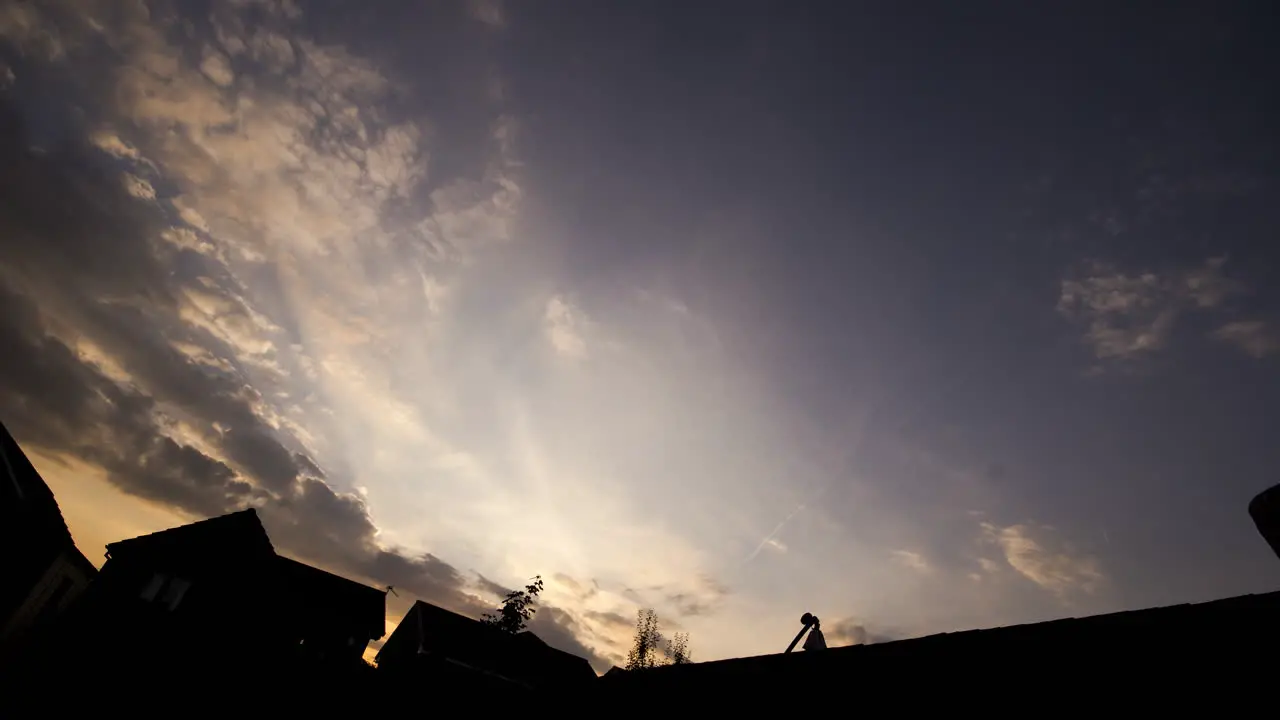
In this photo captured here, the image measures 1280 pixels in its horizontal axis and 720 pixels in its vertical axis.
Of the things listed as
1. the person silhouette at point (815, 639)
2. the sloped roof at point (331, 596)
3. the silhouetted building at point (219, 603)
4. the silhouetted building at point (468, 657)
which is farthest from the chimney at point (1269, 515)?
the sloped roof at point (331, 596)

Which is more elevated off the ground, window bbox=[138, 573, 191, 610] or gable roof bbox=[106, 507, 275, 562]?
gable roof bbox=[106, 507, 275, 562]

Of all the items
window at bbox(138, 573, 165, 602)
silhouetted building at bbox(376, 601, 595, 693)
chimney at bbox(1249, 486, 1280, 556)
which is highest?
chimney at bbox(1249, 486, 1280, 556)

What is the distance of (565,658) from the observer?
30359mm

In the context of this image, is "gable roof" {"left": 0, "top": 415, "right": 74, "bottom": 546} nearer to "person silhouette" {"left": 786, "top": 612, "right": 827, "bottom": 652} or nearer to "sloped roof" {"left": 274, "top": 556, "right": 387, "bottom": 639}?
"sloped roof" {"left": 274, "top": 556, "right": 387, "bottom": 639}

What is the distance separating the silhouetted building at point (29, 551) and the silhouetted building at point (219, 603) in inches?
65.2

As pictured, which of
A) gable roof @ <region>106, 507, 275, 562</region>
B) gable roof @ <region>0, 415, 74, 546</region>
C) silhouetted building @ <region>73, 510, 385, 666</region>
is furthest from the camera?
gable roof @ <region>106, 507, 275, 562</region>

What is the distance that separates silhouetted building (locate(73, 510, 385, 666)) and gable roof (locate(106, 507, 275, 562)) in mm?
43

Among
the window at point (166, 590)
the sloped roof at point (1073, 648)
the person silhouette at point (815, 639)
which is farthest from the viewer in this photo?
the window at point (166, 590)

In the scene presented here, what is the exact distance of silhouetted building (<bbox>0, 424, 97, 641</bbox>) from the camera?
70.4 feet

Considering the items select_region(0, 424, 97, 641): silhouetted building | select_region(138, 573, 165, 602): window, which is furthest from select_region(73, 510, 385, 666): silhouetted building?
select_region(0, 424, 97, 641): silhouetted building

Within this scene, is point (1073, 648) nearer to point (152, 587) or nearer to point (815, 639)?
point (815, 639)

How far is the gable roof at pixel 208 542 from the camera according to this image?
2552 cm

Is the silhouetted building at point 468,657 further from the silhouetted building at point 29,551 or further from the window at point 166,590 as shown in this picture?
the silhouetted building at point 29,551

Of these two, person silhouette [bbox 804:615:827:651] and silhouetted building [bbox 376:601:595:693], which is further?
silhouetted building [bbox 376:601:595:693]
